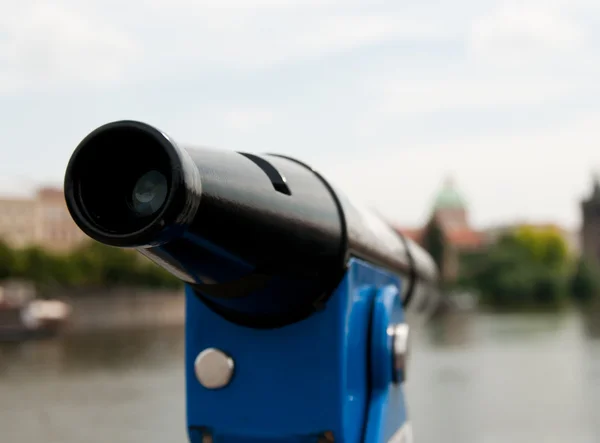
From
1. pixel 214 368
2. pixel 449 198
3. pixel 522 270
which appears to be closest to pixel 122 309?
pixel 522 270

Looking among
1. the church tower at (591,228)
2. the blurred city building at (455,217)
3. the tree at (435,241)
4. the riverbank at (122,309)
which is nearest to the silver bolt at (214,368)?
the riverbank at (122,309)

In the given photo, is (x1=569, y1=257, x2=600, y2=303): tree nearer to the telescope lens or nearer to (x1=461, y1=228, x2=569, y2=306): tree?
(x1=461, y1=228, x2=569, y2=306): tree

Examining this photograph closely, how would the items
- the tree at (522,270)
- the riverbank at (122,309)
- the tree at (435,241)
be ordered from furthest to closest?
the tree at (435,241) → the tree at (522,270) → the riverbank at (122,309)

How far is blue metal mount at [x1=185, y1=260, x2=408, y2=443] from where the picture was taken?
3146 mm

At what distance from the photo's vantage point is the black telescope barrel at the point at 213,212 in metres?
2.36

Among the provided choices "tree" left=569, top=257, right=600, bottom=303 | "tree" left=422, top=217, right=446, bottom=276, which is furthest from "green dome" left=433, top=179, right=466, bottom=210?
"tree" left=569, top=257, right=600, bottom=303

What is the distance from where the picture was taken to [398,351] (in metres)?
3.62

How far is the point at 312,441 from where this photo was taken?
3178 millimetres

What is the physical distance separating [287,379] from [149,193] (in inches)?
40.5

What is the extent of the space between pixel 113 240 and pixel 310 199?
0.98m

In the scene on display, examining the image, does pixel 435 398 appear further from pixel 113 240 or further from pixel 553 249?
pixel 553 249

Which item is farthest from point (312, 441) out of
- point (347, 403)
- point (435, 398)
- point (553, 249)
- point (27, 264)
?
point (553, 249)

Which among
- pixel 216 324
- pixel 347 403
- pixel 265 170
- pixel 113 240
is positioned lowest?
pixel 347 403

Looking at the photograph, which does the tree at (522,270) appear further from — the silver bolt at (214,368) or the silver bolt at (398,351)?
the silver bolt at (214,368)
